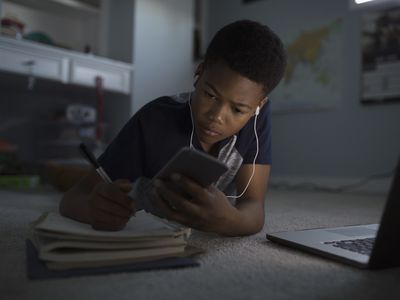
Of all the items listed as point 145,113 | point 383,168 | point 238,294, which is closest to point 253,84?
point 145,113

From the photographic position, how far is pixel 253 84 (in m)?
0.76

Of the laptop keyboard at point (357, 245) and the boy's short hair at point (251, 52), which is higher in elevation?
the boy's short hair at point (251, 52)

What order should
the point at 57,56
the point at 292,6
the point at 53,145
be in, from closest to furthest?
the point at 57,56 < the point at 53,145 < the point at 292,6

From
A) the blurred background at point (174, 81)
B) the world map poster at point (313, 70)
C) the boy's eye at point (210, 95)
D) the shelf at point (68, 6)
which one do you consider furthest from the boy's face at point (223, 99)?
the shelf at point (68, 6)

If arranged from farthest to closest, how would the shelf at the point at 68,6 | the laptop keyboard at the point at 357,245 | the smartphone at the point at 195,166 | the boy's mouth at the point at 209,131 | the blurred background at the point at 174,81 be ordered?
1. the shelf at the point at 68,6
2. the blurred background at the point at 174,81
3. the boy's mouth at the point at 209,131
4. the laptop keyboard at the point at 357,245
5. the smartphone at the point at 195,166

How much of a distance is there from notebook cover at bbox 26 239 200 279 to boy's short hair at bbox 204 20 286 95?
355 mm

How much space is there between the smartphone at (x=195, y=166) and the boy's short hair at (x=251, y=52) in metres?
0.26

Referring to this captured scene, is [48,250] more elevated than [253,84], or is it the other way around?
[253,84]

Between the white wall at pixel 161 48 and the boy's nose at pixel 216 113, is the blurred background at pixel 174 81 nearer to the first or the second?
the white wall at pixel 161 48

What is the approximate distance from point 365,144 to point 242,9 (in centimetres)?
133

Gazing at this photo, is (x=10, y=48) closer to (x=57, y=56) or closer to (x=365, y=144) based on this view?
(x=57, y=56)

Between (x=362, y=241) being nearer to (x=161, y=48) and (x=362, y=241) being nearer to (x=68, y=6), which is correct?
(x=161, y=48)

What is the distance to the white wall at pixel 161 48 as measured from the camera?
8.27ft

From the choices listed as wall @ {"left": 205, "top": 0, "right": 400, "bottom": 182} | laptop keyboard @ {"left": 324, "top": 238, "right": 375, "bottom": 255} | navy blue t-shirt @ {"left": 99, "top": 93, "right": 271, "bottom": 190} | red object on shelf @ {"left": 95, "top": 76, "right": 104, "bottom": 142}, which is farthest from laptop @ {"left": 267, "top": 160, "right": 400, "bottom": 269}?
red object on shelf @ {"left": 95, "top": 76, "right": 104, "bottom": 142}
